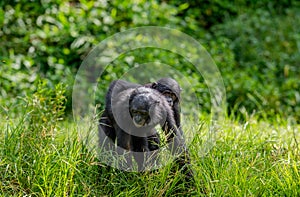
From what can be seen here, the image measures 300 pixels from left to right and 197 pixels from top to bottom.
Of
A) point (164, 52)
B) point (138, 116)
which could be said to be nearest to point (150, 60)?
point (164, 52)

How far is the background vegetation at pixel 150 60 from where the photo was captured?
386 cm

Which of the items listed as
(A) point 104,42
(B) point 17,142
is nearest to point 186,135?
(B) point 17,142

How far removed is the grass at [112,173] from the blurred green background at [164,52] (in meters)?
1.81

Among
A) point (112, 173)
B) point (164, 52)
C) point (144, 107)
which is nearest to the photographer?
point (144, 107)

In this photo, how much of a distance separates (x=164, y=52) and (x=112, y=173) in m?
3.47

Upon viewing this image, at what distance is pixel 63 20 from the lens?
7234 mm

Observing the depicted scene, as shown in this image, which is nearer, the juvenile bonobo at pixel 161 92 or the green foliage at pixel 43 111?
the juvenile bonobo at pixel 161 92

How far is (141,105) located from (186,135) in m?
0.98

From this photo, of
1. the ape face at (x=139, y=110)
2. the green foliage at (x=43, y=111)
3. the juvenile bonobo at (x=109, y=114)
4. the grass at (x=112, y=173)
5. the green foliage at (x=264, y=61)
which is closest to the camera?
the ape face at (x=139, y=110)

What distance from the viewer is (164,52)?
720 cm

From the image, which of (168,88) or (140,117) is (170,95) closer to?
(168,88)

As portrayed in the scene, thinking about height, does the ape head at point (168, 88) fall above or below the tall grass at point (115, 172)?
above

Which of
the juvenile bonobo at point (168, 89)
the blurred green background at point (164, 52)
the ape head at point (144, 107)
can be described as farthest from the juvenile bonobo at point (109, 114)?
the blurred green background at point (164, 52)

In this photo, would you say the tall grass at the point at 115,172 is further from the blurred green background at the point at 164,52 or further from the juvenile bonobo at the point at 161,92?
the blurred green background at the point at 164,52
